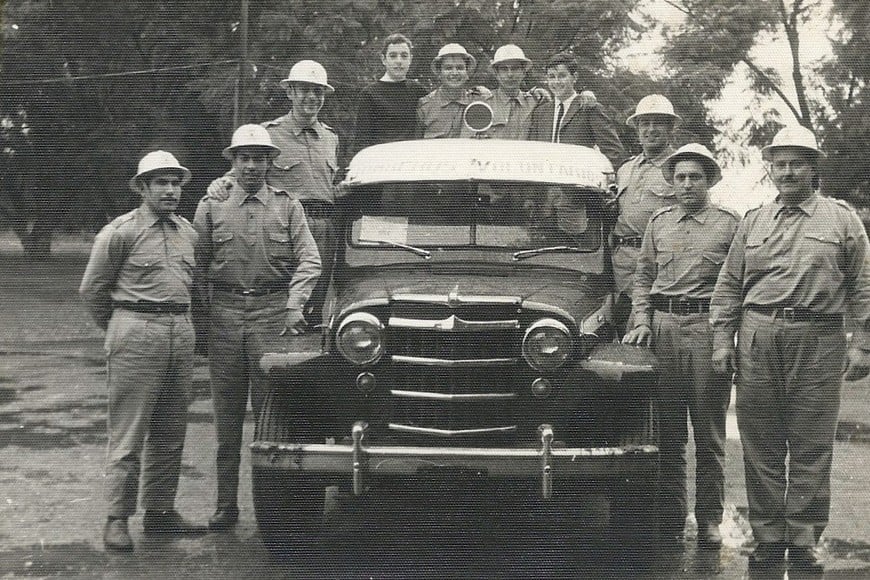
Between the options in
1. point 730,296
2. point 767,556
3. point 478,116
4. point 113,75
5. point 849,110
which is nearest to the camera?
point 767,556

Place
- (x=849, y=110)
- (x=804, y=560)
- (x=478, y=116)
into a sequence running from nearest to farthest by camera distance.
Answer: (x=804, y=560)
(x=478, y=116)
(x=849, y=110)

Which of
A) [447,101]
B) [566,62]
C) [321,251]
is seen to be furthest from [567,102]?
[321,251]

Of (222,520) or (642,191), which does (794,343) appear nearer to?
(642,191)

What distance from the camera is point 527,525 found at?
6746 mm

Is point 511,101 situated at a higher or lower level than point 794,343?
higher

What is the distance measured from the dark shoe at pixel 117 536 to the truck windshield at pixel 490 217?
2.02 m

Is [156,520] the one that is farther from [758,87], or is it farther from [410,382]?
[758,87]

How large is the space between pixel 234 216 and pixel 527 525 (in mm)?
2475

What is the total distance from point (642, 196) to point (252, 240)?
2.35m

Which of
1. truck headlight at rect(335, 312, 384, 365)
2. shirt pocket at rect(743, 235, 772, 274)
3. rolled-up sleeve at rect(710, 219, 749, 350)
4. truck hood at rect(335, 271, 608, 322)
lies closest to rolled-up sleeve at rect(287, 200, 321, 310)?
truck hood at rect(335, 271, 608, 322)

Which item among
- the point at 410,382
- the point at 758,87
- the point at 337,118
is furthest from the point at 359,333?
the point at 758,87

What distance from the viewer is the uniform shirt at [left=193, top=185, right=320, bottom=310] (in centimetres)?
671

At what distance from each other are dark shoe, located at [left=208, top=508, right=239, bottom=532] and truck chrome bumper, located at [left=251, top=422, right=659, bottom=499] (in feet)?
4.58

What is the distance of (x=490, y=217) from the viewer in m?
6.46
